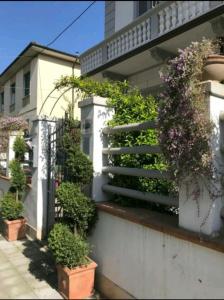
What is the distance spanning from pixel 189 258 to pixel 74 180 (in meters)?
1.96

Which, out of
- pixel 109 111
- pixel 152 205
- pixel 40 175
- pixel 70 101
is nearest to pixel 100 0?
pixel 70 101

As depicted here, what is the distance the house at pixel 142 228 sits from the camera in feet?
4.14

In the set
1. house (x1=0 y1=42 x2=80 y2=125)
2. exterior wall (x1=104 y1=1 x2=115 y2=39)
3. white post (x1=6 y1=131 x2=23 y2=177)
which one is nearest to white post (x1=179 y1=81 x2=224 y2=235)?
house (x1=0 y1=42 x2=80 y2=125)

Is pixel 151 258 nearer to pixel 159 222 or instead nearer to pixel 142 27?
pixel 159 222

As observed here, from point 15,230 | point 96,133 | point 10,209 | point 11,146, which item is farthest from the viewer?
point 11,146

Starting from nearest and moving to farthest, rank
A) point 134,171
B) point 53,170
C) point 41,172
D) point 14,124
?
point 134,171, point 53,170, point 41,172, point 14,124

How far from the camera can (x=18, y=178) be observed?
7246 mm

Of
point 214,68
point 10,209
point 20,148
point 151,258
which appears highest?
point 214,68

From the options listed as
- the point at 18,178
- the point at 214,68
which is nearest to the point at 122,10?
the point at 214,68

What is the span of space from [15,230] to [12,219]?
338mm

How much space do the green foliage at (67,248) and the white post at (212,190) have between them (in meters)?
1.29

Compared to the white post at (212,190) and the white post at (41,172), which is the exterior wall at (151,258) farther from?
the white post at (41,172)

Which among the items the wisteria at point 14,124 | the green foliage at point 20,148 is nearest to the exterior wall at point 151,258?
the green foliage at point 20,148

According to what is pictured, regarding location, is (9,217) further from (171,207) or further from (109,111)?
(171,207)
